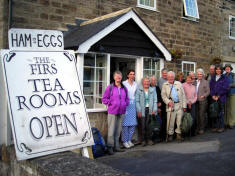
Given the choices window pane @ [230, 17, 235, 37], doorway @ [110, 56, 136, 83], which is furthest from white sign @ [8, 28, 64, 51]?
window pane @ [230, 17, 235, 37]

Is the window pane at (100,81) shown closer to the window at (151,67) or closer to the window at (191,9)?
the window at (151,67)

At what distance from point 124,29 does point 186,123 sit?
3000mm

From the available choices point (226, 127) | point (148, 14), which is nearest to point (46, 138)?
point (226, 127)

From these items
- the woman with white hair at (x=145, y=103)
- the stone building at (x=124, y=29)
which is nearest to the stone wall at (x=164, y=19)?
the stone building at (x=124, y=29)

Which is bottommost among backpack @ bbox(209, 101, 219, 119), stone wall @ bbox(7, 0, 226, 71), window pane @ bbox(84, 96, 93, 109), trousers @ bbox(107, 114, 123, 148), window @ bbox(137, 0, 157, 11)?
trousers @ bbox(107, 114, 123, 148)

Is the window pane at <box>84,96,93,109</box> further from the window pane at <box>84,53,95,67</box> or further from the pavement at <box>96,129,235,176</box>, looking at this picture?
the pavement at <box>96,129,235,176</box>

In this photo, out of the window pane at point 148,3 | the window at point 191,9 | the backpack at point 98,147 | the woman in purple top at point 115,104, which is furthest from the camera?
the window at point 191,9

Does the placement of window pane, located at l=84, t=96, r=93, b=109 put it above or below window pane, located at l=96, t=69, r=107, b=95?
below

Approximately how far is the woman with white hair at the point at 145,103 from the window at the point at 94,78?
1.04 m

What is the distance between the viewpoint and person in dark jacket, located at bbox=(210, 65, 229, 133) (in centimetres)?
749

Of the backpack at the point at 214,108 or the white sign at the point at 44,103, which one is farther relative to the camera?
the backpack at the point at 214,108

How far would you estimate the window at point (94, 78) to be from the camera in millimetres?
6707

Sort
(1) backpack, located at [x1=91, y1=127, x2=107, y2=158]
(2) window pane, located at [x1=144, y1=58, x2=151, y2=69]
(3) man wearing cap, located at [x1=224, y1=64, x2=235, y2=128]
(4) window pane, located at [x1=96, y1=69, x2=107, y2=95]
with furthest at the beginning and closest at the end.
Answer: (3) man wearing cap, located at [x1=224, y1=64, x2=235, y2=128] < (2) window pane, located at [x1=144, y1=58, x2=151, y2=69] < (4) window pane, located at [x1=96, y1=69, x2=107, y2=95] < (1) backpack, located at [x1=91, y1=127, x2=107, y2=158]

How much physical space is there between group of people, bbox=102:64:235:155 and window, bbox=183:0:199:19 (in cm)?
398
